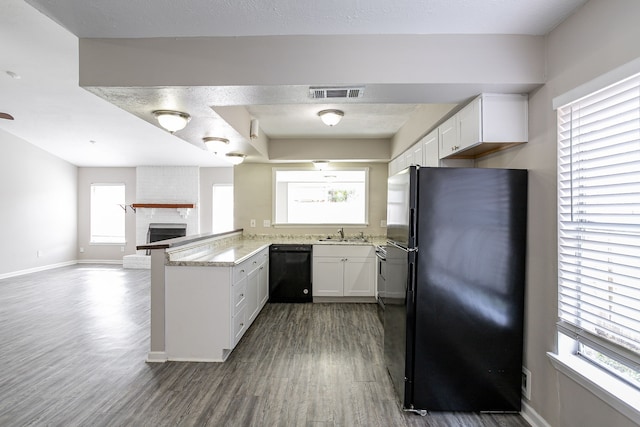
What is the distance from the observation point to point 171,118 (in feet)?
8.19

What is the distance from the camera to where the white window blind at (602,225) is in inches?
54.0

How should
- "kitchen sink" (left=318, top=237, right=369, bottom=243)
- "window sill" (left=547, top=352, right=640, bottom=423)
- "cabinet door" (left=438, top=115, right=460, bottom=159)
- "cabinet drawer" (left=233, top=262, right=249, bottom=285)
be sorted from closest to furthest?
"window sill" (left=547, top=352, right=640, bottom=423), "cabinet door" (left=438, top=115, right=460, bottom=159), "cabinet drawer" (left=233, top=262, right=249, bottom=285), "kitchen sink" (left=318, top=237, right=369, bottom=243)

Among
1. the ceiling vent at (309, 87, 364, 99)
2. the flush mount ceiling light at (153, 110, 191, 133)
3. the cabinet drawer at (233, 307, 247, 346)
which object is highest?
the ceiling vent at (309, 87, 364, 99)

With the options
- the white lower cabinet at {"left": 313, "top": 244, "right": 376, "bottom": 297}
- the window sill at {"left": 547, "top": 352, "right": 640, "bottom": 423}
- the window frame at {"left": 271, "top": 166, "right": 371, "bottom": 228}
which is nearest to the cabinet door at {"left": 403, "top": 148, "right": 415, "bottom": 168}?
the window frame at {"left": 271, "top": 166, "right": 371, "bottom": 228}

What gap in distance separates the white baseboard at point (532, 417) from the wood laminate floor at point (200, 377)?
0.05m

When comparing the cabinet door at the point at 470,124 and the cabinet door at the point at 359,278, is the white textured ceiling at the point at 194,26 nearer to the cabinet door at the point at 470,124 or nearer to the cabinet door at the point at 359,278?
the cabinet door at the point at 470,124

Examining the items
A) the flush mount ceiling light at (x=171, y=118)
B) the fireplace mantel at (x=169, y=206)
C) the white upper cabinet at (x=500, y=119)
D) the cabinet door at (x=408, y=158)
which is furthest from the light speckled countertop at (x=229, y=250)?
the fireplace mantel at (x=169, y=206)

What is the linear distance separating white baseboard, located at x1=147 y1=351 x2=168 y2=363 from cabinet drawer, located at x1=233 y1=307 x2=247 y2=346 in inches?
24.9

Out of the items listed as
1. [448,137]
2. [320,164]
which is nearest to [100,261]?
[320,164]

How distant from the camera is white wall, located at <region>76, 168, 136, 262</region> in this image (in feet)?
25.7

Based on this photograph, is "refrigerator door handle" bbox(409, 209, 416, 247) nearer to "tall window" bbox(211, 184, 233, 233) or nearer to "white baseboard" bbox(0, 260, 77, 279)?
"tall window" bbox(211, 184, 233, 233)

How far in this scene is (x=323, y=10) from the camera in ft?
5.70

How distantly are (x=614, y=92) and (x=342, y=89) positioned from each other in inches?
56.1

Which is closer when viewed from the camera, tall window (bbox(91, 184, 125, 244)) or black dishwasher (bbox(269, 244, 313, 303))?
black dishwasher (bbox(269, 244, 313, 303))
